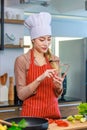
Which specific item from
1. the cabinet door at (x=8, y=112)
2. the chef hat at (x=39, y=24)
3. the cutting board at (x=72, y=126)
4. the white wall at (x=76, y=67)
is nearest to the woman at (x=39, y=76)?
the chef hat at (x=39, y=24)

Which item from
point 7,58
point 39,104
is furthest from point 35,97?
point 7,58

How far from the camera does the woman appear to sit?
2062mm

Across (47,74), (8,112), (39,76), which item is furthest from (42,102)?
(8,112)

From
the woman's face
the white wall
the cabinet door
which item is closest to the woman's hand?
the woman's face

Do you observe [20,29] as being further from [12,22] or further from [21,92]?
[21,92]

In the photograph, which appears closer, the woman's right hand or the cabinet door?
the woman's right hand

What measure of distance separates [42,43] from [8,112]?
1.43 meters

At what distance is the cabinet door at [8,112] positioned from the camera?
3268 millimetres

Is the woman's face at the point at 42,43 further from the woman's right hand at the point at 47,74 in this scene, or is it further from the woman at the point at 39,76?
the woman's right hand at the point at 47,74

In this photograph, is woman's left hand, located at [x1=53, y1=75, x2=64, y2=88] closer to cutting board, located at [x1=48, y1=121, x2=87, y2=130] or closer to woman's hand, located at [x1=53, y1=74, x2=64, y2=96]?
woman's hand, located at [x1=53, y1=74, x2=64, y2=96]

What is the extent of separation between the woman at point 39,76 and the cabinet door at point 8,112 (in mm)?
1195

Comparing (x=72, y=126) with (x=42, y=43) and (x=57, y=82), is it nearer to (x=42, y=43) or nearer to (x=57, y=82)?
(x=57, y=82)

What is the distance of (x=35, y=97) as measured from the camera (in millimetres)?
2080

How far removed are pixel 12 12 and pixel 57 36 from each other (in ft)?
5.63
